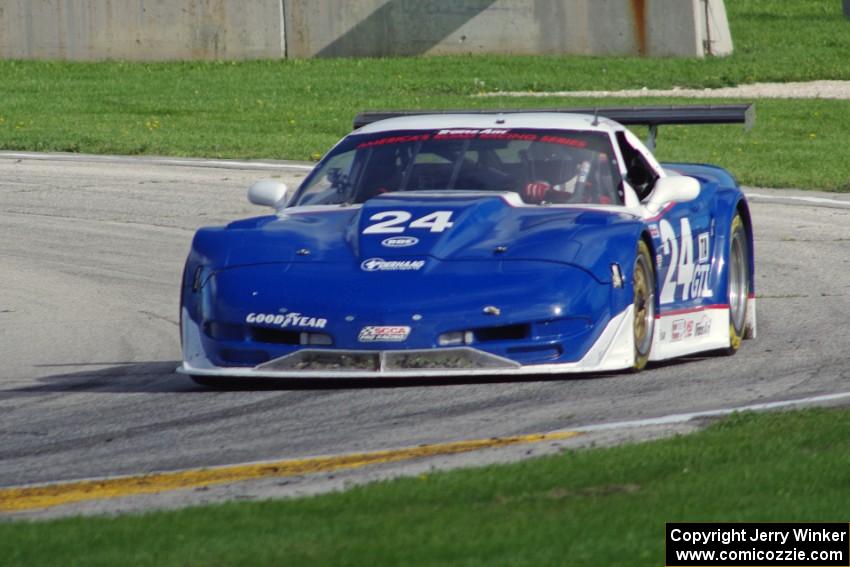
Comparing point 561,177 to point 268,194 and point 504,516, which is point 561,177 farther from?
point 504,516

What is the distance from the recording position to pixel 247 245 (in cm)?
887

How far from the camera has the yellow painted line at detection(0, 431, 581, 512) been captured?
6.12 meters

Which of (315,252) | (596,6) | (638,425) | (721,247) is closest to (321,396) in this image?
(315,252)

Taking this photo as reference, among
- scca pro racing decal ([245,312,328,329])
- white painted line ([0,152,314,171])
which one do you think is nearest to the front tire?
scca pro racing decal ([245,312,328,329])

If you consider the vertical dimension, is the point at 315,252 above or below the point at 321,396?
above

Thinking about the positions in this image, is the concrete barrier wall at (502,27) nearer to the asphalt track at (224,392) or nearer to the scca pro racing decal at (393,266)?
the asphalt track at (224,392)

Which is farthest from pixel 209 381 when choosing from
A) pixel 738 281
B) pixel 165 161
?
pixel 165 161

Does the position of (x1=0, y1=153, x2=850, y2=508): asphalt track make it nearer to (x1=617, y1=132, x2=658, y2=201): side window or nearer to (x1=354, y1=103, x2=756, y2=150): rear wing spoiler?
(x1=617, y1=132, x2=658, y2=201): side window

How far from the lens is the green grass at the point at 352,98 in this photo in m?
22.1

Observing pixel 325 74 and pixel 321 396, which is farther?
pixel 325 74

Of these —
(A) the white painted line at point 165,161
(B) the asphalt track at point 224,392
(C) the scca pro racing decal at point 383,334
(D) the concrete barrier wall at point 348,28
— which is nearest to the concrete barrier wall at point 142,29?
(D) the concrete barrier wall at point 348,28

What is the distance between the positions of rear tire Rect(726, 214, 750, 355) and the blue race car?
0.07 meters

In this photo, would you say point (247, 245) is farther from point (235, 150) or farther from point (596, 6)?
point (596, 6)

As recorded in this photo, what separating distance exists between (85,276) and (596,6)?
20.9 metres
